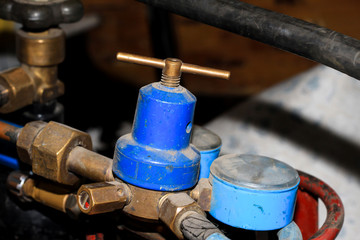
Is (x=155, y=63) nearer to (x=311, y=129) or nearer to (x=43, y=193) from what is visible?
(x=43, y=193)

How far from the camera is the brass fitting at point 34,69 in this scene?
2.10 feet

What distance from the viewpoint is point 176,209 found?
0.46m

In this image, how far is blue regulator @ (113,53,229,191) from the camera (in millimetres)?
449

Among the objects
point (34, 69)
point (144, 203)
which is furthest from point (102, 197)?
point (34, 69)

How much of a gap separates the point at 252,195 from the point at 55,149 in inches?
7.9

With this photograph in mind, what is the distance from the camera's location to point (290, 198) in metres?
0.48

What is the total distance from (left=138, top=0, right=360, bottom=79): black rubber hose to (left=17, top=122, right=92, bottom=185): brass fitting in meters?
0.17

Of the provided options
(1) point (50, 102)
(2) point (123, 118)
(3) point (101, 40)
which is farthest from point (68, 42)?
(1) point (50, 102)

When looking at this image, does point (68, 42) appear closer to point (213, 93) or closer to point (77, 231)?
point (213, 93)

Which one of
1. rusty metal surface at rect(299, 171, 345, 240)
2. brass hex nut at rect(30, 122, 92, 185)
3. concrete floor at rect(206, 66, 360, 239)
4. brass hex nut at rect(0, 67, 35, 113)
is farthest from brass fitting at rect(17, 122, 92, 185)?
concrete floor at rect(206, 66, 360, 239)

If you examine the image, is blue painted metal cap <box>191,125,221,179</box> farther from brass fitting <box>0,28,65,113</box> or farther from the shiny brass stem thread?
brass fitting <box>0,28,65,113</box>

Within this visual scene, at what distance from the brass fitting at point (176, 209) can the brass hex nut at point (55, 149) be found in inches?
4.5

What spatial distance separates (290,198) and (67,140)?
23 centimetres

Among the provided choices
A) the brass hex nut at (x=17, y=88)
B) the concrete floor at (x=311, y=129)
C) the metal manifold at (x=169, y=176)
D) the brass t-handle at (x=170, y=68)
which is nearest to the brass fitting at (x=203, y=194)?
the metal manifold at (x=169, y=176)
